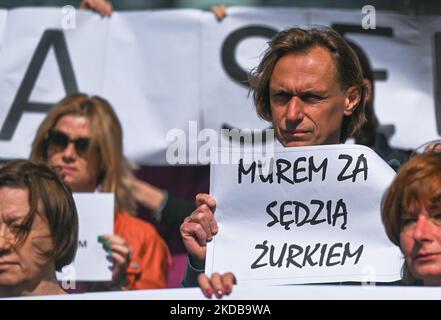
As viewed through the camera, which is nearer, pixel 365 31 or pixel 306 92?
pixel 306 92

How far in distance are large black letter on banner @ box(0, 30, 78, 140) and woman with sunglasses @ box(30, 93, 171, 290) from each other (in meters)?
0.32

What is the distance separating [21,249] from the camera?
301 cm

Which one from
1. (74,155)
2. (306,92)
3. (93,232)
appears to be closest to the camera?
(306,92)

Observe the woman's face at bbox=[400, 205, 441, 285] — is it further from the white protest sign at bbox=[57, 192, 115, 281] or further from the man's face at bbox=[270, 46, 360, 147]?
the white protest sign at bbox=[57, 192, 115, 281]

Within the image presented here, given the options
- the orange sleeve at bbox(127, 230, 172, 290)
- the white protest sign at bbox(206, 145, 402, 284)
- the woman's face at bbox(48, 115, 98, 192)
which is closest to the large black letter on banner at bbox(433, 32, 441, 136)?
the orange sleeve at bbox(127, 230, 172, 290)

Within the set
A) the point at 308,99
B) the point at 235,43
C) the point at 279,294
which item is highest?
the point at 235,43

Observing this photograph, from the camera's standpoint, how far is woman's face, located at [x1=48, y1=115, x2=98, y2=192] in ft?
14.2

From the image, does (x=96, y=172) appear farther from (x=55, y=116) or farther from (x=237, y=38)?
(x=237, y=38)

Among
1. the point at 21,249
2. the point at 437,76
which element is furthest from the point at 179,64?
the point at 21,249

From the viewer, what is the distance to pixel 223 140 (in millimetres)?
4336

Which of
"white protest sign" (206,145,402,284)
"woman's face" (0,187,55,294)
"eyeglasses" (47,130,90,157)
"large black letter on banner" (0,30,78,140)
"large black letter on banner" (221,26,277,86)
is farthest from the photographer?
"large black letter on banner" (221,26,277,86)

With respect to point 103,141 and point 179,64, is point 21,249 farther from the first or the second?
point 179,64

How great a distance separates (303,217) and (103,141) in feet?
5.84

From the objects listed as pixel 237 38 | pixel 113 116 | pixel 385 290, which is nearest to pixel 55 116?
pixel 113 116
